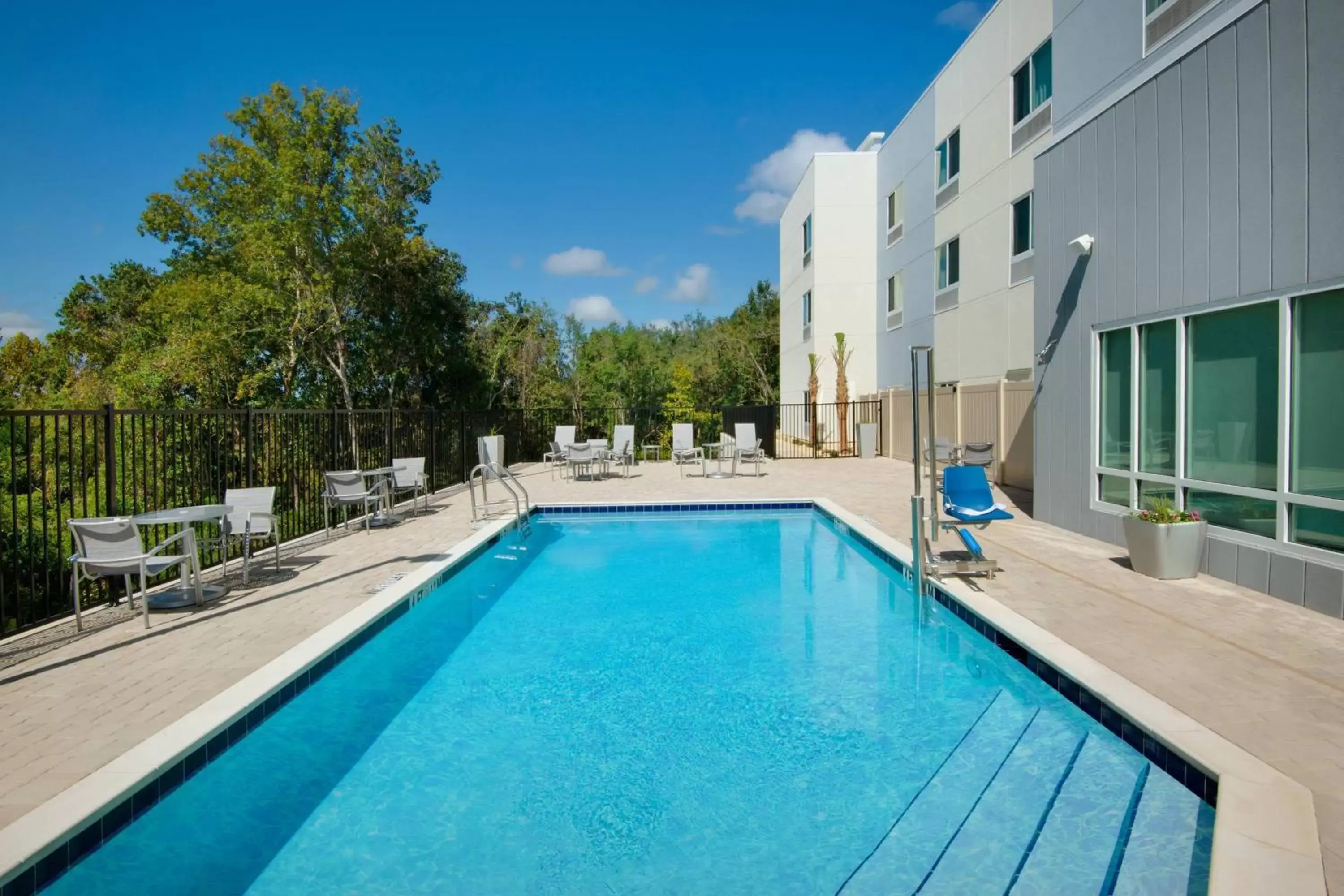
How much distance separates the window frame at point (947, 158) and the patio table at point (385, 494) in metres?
13.4

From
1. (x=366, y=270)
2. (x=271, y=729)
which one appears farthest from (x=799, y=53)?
(x=271, y=729)

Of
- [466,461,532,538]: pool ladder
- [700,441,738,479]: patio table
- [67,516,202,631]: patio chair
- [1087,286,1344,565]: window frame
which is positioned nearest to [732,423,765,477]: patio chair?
[700,441,738,479]: patio table

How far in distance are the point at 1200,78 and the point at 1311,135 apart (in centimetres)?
129

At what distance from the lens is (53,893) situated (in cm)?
259

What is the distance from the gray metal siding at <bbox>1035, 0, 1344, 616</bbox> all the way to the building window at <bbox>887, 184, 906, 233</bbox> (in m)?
12.8

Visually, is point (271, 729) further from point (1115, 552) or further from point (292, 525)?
point (1115, 552)

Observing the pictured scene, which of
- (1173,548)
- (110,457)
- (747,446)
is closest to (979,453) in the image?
(747,446)

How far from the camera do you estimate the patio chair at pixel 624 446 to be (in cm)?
1661

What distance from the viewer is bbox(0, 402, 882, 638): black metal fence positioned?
5742 mm

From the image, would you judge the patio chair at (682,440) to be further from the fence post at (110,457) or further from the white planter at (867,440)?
the fence post at (110,457)

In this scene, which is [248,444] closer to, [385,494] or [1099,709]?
[385,494]

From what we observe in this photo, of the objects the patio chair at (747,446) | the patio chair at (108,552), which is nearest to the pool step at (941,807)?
the patio chair at (108,552)

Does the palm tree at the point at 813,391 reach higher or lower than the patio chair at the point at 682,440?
higher

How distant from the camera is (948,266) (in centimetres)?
1767
